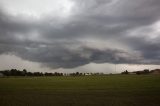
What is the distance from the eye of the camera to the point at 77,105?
32281 millimetres

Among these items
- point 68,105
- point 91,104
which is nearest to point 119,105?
point 91,104

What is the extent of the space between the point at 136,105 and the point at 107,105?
11.8 feet

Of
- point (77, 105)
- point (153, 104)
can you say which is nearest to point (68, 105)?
point (77, 105)

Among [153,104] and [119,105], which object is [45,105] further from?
[153,104]

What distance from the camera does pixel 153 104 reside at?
3319 centimetres

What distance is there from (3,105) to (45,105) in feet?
16.4

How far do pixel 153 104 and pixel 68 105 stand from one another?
417 inches

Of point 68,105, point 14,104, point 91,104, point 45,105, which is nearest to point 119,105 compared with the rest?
point 91,104

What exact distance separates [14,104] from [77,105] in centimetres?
797

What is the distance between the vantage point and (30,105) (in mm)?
32594

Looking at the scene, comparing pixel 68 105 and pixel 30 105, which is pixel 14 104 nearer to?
pixel 30 105

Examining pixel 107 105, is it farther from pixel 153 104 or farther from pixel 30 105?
pixel 30 105

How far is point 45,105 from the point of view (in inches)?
1281

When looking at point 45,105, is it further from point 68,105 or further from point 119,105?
point 119,105
